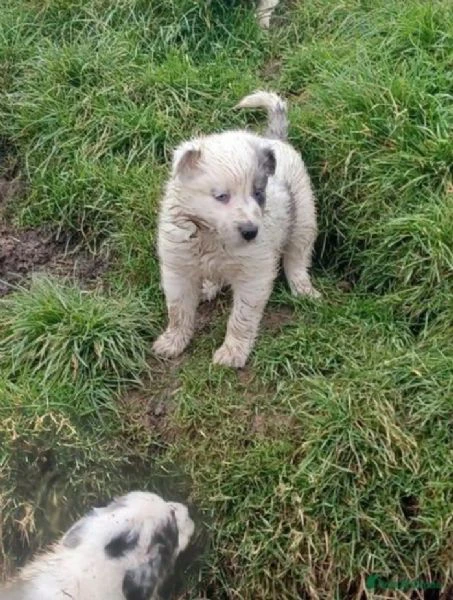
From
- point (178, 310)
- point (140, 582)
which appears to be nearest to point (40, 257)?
point (178, 310)

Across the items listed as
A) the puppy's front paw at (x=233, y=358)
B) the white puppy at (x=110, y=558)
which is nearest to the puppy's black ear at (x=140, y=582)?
the white puppy at (x=110, y=558)

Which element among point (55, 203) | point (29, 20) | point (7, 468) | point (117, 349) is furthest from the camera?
point (29, 20)

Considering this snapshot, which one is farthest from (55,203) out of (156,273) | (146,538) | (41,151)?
(146,538)

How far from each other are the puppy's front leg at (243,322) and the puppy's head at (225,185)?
0.41 meters

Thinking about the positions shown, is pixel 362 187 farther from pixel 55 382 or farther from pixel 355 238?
pixel 55 382

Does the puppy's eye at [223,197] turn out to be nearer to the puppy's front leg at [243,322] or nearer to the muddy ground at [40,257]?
the puppy's front leg at [243,322]

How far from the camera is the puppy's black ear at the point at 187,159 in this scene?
17.1ft

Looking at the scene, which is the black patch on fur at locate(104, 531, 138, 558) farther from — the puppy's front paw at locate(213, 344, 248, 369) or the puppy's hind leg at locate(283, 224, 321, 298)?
the puppy's hind leg at locate(283, 224, 321, 298)

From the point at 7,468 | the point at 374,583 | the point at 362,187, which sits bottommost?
the point at 7,468

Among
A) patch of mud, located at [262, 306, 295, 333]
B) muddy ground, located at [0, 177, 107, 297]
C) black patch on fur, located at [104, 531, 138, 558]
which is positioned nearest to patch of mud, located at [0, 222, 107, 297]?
muddy ground, located at [0, 177, 107, 297]

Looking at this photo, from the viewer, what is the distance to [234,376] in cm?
568

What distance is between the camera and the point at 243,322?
223 inches

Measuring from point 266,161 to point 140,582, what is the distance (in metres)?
1.84

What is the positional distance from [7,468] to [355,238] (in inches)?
79.9
